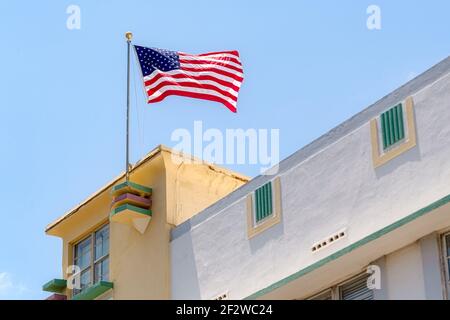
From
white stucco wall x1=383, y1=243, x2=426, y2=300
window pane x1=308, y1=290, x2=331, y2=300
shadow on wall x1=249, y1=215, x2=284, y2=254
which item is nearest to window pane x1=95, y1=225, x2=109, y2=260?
shadow on wall x1=249, y1=215, x2=284, y2=254

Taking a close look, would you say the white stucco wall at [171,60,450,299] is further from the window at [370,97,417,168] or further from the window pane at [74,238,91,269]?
the window pane at [74,238,91,269]

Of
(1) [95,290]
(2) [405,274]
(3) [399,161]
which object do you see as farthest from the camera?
(1) [95,290]

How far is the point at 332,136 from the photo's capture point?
19.5 metres

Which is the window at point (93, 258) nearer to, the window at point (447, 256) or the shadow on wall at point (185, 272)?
the shadow on wall at point (185, 272)

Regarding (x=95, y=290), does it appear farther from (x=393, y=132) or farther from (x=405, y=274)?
(x=405, y=274)

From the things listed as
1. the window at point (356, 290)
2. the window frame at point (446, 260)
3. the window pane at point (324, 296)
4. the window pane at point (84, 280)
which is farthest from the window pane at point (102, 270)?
the window frame at point (446, 260)

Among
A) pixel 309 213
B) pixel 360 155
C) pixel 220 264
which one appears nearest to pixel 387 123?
pixel 360 155

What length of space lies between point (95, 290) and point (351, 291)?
613cm

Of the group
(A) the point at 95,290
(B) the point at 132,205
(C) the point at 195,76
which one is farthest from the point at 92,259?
(C) the point at 195,76

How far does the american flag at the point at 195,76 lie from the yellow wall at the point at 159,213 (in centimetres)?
106

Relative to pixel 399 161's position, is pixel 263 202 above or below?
above

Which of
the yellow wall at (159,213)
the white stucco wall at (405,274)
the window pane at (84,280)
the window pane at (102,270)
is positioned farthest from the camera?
the window pane at (84,280)

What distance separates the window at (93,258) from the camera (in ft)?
79.4
